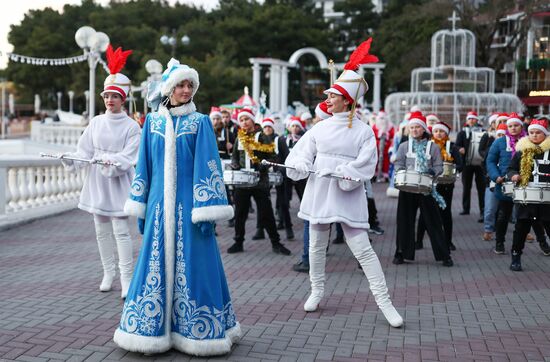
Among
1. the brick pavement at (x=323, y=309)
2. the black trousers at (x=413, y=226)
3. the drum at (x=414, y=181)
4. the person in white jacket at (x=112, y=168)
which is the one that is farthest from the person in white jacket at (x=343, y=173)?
the black trousers at (x=413, y=226)

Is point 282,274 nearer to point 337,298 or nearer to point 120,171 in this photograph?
point 337,298

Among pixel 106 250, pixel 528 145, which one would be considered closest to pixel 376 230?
pixel 528 145

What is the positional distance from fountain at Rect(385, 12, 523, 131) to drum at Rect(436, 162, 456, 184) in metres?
16.8

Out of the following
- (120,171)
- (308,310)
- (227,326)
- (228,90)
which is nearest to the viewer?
(227,326)

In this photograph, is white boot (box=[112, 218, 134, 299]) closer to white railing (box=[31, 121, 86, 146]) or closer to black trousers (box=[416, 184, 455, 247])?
black trousers (box=[416, 184, 455, 247])

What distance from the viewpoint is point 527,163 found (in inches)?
345

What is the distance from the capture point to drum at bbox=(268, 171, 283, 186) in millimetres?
10791

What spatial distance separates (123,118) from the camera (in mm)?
7219

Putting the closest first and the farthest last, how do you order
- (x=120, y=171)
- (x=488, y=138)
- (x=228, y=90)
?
(x=120, y=171)
(x=488, y=138)
(x=228, y=90)

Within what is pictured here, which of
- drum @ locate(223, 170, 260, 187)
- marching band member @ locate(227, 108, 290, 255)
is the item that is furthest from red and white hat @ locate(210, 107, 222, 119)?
drum @ locate(223, 170, 260, 187)

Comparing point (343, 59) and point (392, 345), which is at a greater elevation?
point (343, 59)

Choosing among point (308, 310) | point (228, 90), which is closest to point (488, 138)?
point (308, 310)

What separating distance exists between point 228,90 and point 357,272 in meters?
39.9

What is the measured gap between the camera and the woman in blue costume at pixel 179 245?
516 centimetres
